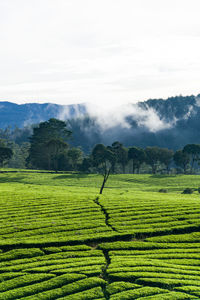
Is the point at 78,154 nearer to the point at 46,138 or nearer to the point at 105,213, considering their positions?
the point at 46,138

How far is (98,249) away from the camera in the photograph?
2872 centimetres

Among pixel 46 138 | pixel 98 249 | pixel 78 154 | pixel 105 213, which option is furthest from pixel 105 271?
pixel 46 138

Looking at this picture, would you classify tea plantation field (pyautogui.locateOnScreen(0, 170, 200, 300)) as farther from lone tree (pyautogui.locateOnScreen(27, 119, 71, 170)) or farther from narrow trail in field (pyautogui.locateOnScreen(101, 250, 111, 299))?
Result: lone tree (pyautogui.locateOnScreen(27, 119, 71, 170))

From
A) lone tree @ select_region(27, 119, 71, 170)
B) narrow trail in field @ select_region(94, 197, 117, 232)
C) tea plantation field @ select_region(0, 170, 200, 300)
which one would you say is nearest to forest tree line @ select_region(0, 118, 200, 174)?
lone tree @ select_region(27, 119, 71, 170)

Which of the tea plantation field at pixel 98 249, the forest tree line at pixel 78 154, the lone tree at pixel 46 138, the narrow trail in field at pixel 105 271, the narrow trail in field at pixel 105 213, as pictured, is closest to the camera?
the narrow trail in field at pixel 105 271

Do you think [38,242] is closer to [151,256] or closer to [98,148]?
[151,256]

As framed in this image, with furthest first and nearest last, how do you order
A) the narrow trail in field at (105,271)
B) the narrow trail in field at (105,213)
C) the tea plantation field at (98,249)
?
1. the narrow trail in field at (105,213)
2. the tea plantation field at (98,249)
3. the narrow trail in field at (105,271)

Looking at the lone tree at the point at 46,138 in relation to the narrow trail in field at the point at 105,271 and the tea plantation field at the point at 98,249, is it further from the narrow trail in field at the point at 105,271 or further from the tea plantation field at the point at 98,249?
the narrow trail in field at the point at 105,271

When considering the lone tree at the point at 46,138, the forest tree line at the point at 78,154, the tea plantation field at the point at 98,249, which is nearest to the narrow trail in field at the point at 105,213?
the tea plantation field at the point at 98,249

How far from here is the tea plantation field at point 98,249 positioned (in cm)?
2086

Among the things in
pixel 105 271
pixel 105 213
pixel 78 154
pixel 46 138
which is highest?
pixel 46 138

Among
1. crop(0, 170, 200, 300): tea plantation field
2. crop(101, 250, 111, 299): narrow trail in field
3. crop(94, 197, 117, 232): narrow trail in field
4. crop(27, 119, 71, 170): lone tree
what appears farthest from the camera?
crop(27, 119, 71, 170): lone tree

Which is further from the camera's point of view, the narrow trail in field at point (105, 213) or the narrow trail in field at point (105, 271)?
the narrow trail in field at point (105, 213)

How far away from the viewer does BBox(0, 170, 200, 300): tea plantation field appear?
20859 mm
